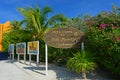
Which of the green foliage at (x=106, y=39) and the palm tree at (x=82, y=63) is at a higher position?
the green foliage at (x=106, y=39)

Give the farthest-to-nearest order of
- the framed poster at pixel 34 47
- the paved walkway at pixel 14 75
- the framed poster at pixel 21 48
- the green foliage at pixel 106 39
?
the framed poster at pixel 21 48
the framed poster at pixel 34 47
the paved walkway at pixel 14 75
the green foliage at pixel 106 39

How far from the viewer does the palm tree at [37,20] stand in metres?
25.3

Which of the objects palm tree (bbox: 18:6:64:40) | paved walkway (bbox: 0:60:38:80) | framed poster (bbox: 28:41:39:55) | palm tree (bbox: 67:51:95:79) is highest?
palm tree (bbox: 18:6:64:40)

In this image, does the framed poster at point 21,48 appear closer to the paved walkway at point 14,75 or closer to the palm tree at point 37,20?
the palm tree at point 37,20

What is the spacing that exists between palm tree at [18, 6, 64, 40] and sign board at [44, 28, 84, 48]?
35.8 feet

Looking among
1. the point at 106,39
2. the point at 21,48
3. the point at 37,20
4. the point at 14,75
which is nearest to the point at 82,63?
the point at 106,39

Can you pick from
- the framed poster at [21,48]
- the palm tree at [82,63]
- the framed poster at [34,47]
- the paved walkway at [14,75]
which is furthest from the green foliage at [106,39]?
the framed poster at [21,48]

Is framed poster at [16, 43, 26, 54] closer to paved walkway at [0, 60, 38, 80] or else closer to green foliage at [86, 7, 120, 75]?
paved walkway at [0, 60, 38, 80]

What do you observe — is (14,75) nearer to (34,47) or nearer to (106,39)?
(34,47)

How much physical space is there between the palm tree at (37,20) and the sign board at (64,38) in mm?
10913

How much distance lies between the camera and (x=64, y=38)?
1434cm

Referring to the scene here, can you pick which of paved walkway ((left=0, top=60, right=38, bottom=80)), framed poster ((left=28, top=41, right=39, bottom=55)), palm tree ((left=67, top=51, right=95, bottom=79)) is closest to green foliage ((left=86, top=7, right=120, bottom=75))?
palm tree ((left=67, top=51, right=95, bottom=79))

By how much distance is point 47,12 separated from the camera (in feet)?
87.8

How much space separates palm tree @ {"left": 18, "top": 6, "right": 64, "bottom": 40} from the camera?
2534 cm
